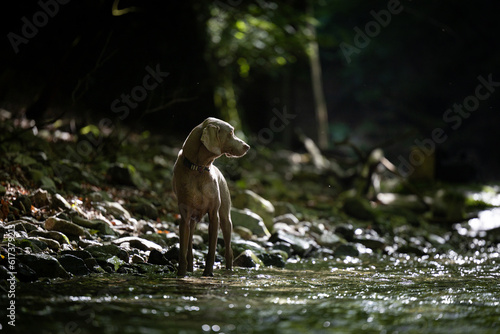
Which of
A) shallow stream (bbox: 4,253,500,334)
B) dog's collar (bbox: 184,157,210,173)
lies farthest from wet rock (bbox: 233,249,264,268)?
dog's collar (bbox: 184,157,210,173)

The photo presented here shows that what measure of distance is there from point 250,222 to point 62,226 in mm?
2908

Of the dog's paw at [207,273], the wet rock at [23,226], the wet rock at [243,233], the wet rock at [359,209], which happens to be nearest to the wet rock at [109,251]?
the wet rock at [23,226]

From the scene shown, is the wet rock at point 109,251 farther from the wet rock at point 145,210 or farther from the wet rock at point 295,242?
the wet rock at point 295,242

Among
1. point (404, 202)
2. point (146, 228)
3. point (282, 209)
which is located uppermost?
point (146, 228)

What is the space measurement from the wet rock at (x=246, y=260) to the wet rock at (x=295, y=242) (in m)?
1.29

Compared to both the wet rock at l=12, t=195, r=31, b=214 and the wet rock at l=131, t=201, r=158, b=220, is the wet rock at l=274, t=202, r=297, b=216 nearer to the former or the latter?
the wet rock at l=131, t=201, r=158, b=220

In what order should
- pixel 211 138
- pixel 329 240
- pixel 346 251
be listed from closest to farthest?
pixel 211 138
pixel 346 251
pixel 329 240

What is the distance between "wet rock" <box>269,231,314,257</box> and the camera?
7.21 metres

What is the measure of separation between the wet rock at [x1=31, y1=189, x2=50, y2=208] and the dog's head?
2540mm

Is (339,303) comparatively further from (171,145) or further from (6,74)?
(171,145)

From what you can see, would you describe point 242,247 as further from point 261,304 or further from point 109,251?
point 261,304

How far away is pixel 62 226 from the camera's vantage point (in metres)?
5.71

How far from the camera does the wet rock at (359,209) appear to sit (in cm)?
1115

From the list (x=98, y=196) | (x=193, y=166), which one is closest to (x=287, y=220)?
(x=98, y=196)
